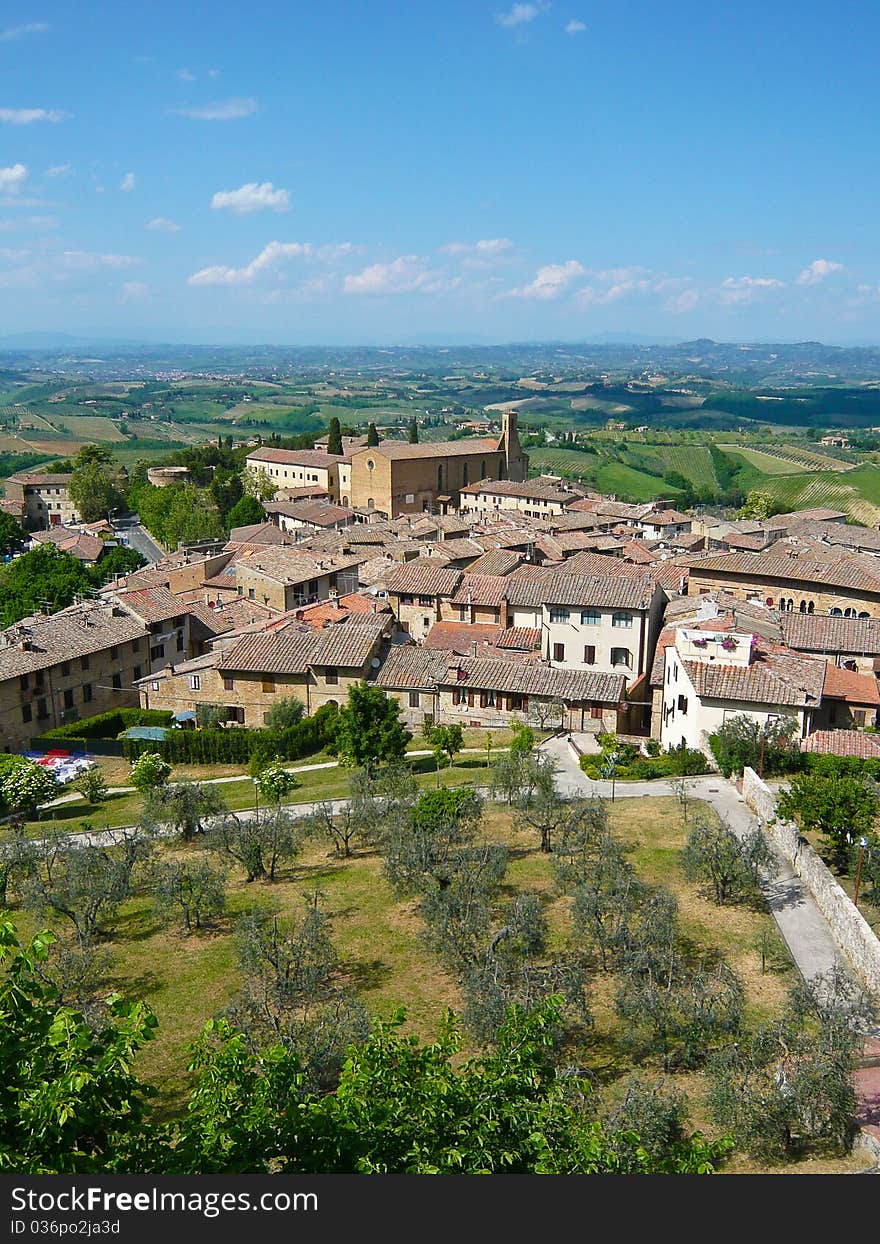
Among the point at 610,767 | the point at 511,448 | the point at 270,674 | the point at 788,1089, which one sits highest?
the point at 511,448

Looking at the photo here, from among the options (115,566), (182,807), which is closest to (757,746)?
(182,807)

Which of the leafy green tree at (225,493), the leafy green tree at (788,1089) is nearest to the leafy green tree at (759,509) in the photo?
the leafy green tree at (225,493)

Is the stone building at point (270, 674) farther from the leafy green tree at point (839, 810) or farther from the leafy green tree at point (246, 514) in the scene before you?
the leafy green tree at point (246, 514)

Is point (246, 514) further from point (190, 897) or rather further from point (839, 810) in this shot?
point (839, 810)

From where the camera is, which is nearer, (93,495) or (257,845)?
(257,845)

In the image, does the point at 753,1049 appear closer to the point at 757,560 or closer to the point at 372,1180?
the point at 372,1180

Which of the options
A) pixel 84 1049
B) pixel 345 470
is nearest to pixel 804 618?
pixel 84 1049
